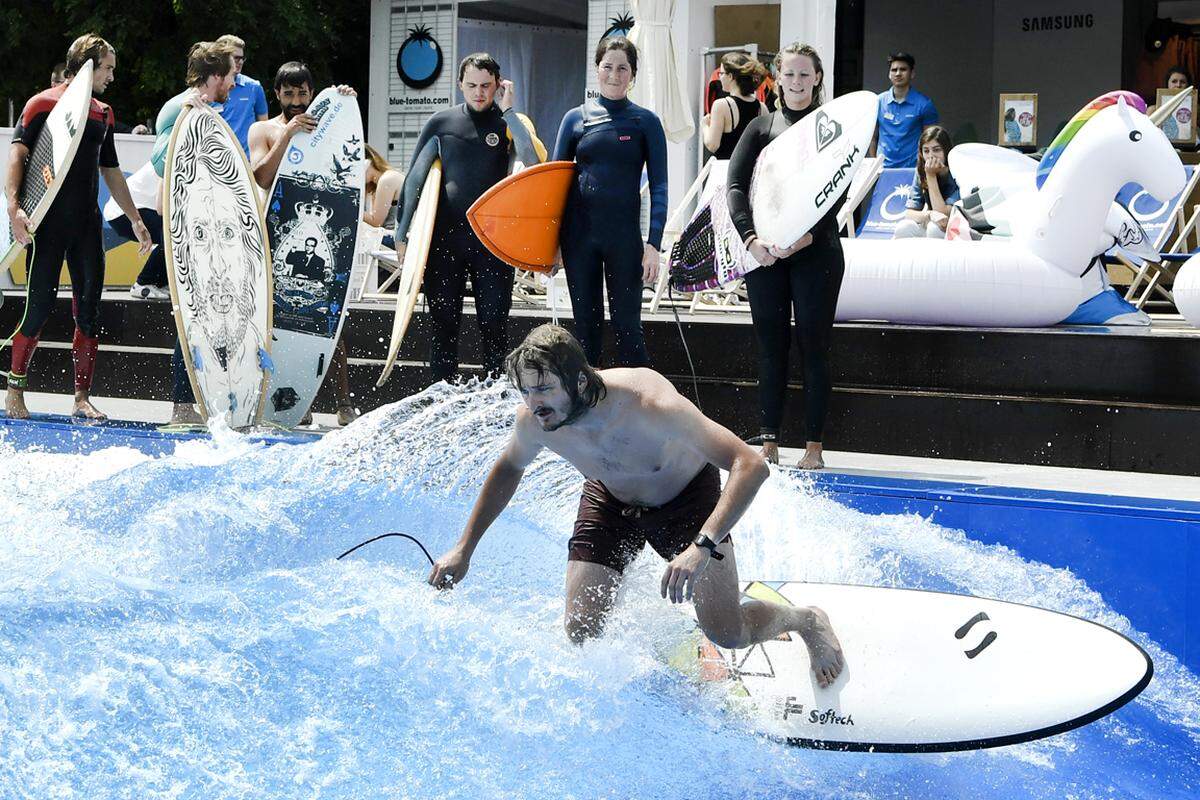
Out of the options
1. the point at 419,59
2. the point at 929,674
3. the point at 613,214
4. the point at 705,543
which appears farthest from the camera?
the point at 419,59

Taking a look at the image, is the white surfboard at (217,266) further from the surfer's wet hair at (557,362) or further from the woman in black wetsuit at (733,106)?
the surfer's wet hair at (557,362)

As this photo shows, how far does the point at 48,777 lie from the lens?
12.5ft

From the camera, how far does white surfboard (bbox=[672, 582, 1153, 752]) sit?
3920mm

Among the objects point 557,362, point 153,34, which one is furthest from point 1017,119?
point 153,34

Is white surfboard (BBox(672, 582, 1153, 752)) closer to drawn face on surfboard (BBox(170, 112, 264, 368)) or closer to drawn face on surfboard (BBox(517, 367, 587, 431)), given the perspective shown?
drawn face on surfboard (BBox(517, 367, 587, 431))

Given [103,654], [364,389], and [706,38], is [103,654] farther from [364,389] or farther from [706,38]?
[706,38]

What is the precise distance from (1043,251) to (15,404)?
521cm

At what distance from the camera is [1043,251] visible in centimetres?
685

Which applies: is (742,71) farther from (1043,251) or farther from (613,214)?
(1043,251)

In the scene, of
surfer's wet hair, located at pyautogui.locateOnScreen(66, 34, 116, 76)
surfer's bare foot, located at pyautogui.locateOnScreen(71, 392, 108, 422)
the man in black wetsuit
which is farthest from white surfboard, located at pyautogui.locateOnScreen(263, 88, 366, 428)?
surfer's wet hair, located at pyautogui.locateOnScreen(66, 34, 116, 76)

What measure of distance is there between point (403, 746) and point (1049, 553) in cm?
254

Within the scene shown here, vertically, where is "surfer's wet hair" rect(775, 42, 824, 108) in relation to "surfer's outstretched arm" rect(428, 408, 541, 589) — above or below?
above

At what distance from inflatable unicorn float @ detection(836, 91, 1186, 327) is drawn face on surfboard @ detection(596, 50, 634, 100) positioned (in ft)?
4.92

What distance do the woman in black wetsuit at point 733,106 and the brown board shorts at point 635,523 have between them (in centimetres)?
379
